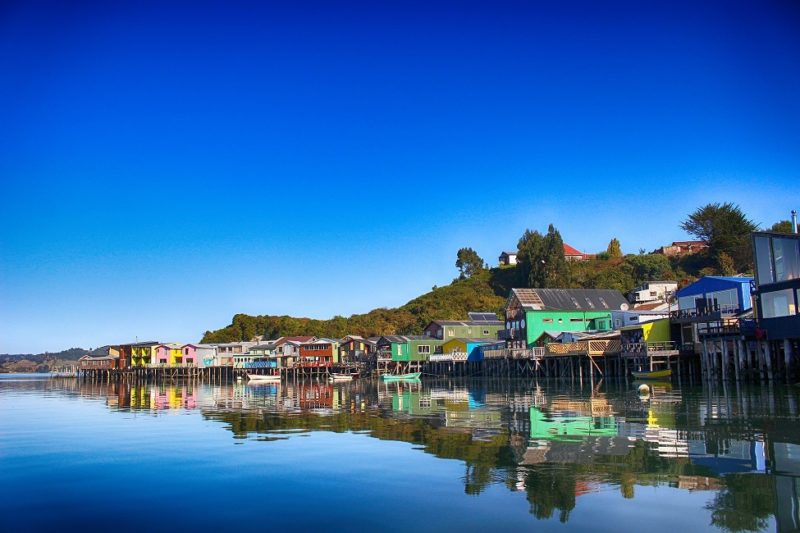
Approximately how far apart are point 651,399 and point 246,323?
11750 cm

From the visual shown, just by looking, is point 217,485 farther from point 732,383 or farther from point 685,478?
point 732,383

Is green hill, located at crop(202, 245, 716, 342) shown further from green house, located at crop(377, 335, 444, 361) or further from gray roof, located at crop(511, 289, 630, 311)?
gray roof, located at crop(511, 289, 630, 311)

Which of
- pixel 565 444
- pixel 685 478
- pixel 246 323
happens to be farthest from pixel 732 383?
pixel 246 323

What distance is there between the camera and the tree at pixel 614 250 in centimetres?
13025

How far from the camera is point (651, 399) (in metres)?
30.7

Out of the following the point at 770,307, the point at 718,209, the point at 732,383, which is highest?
the point at 718,209

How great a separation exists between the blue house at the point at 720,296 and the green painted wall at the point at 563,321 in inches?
612

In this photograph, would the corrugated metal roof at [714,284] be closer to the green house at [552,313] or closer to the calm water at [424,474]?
the green house at [552,313]

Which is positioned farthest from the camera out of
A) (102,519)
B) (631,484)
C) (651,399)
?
(651,399)

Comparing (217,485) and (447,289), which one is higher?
(447,289)

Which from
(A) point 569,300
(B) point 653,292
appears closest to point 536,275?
(B) point 653,292

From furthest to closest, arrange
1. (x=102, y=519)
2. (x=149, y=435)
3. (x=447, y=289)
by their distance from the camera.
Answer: (x=447, y=289), (x=149, y=435), (x=102, y=519)

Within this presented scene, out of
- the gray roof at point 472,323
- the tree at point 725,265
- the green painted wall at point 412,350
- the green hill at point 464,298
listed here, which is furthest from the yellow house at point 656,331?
the green hill at point 464,298

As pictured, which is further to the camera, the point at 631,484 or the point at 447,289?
the point at 447,289
